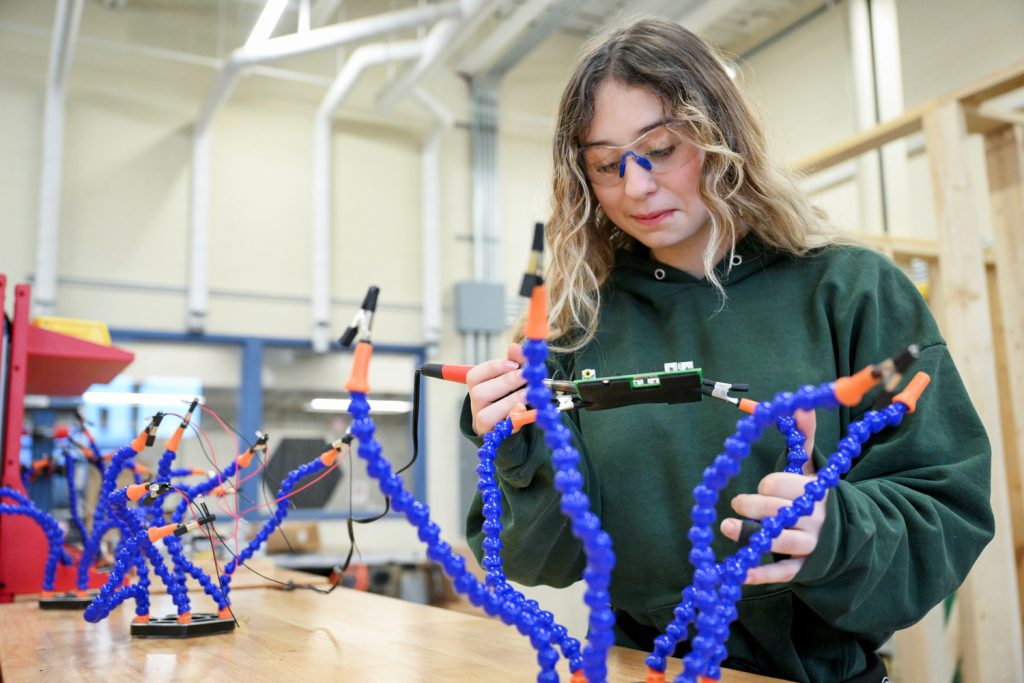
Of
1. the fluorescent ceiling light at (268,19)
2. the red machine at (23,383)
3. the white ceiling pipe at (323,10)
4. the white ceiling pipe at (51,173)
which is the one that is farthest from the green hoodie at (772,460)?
the white ceiling pipe at (323,10)

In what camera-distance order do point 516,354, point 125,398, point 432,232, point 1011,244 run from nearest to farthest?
point 516,354, point 1011,244, point 125,398, point 432,232

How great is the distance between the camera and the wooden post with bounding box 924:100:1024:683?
226cm

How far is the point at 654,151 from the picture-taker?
3.19ft

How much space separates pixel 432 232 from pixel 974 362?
397cm

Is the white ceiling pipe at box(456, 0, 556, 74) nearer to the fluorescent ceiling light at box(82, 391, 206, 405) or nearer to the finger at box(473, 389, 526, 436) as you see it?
the fluorescent ceiling light at box(82, 391, 206, 405)

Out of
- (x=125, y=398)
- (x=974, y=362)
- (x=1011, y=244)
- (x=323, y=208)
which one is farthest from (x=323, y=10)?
(x=974, y=362)

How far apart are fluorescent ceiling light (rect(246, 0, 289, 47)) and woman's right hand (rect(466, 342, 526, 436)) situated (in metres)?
4.04

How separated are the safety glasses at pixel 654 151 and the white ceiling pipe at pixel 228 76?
155 inches

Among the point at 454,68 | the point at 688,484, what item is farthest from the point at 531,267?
the point at 454,68

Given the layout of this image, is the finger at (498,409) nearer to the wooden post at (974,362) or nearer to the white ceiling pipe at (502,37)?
the wooden post at (974,362)

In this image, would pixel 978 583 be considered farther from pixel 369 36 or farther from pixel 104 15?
pixel 104 15

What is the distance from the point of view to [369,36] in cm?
455

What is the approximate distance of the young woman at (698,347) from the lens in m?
0.78

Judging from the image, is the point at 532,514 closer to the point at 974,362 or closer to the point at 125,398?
the point at 974,362
